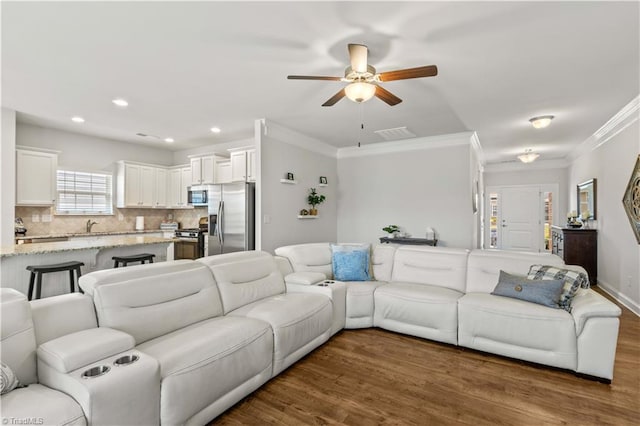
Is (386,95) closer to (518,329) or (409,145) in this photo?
(518,329)

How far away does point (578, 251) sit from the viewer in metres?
5.63

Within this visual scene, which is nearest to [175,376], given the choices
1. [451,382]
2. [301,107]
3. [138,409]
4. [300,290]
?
[138,409]

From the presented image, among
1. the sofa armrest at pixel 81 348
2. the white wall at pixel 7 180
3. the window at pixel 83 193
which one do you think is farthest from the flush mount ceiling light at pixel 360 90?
the window at pixel 83 193

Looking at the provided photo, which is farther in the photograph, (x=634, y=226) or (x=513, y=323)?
(x=634, y=226)

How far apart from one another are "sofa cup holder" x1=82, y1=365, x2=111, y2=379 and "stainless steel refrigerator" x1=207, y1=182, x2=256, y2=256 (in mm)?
3440

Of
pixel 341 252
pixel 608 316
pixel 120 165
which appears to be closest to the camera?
pixel 608 316

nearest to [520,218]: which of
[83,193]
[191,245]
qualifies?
[191,245]

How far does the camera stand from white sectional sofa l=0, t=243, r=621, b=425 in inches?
60.2

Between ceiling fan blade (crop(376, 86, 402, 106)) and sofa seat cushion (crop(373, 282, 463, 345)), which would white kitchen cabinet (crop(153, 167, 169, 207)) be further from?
ceiling fan blade (crop(376, 86, 402, 106))

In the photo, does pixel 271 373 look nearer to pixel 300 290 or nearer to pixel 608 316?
pixel 300 290

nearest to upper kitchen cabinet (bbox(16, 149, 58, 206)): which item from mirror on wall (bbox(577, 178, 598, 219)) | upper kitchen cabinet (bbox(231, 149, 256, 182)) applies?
upper kitchen cabinet (bbox(231, 149, 256, 182))

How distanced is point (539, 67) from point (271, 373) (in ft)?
11.6

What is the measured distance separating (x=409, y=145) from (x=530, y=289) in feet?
11.8

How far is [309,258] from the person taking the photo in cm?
390
